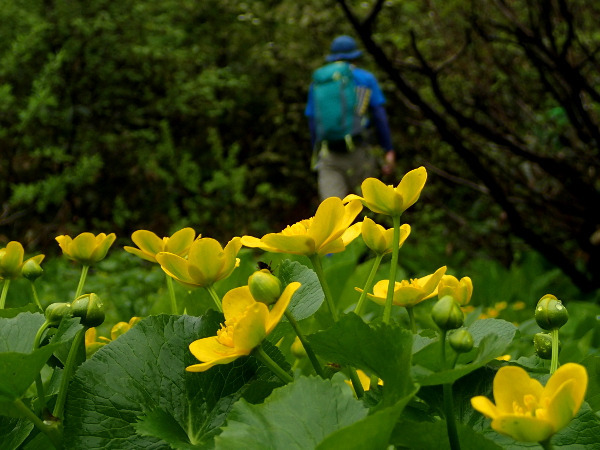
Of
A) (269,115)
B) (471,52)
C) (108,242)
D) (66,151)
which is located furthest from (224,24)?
(108,242)

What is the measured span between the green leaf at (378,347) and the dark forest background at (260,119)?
64.1 inches

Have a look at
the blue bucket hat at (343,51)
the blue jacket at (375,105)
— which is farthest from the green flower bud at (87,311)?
the blue bucket hat at (343,51)

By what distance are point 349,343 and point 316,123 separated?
377 cm

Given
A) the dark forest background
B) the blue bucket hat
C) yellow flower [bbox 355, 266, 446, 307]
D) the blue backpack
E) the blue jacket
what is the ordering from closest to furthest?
yellow flower [bbox 355, 266, 446, 307] < the dark forest background < the blue backpack < the blue jacket < the blue bucket hat

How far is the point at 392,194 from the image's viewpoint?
479 mm

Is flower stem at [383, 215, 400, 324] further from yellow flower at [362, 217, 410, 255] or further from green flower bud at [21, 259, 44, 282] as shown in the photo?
green flower bud at [21, 259, 44, 282]

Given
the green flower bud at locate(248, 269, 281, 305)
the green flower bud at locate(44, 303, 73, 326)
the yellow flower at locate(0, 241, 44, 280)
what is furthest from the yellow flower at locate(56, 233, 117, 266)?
the green flower bud at locate(248, 269, 281, 305)

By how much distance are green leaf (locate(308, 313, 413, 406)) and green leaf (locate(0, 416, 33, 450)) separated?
0.20 metres

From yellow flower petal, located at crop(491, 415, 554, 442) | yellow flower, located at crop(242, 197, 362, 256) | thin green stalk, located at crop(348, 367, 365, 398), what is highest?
yellow flower, located at crop(242, 197, 362, 256)

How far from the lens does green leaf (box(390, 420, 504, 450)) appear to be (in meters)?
0.36

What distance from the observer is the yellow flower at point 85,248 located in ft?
2.03

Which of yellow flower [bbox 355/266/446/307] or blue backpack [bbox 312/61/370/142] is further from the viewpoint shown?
blue backpack [bbox 312/61/370/142]

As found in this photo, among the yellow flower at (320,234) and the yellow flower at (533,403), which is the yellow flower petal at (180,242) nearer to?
the yellow flower at (320,234)

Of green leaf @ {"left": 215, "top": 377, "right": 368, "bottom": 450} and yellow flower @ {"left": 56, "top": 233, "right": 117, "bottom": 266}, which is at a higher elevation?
green leaf @ {"left": 215, "top": 377, "right": 368, "bottom": 450}
